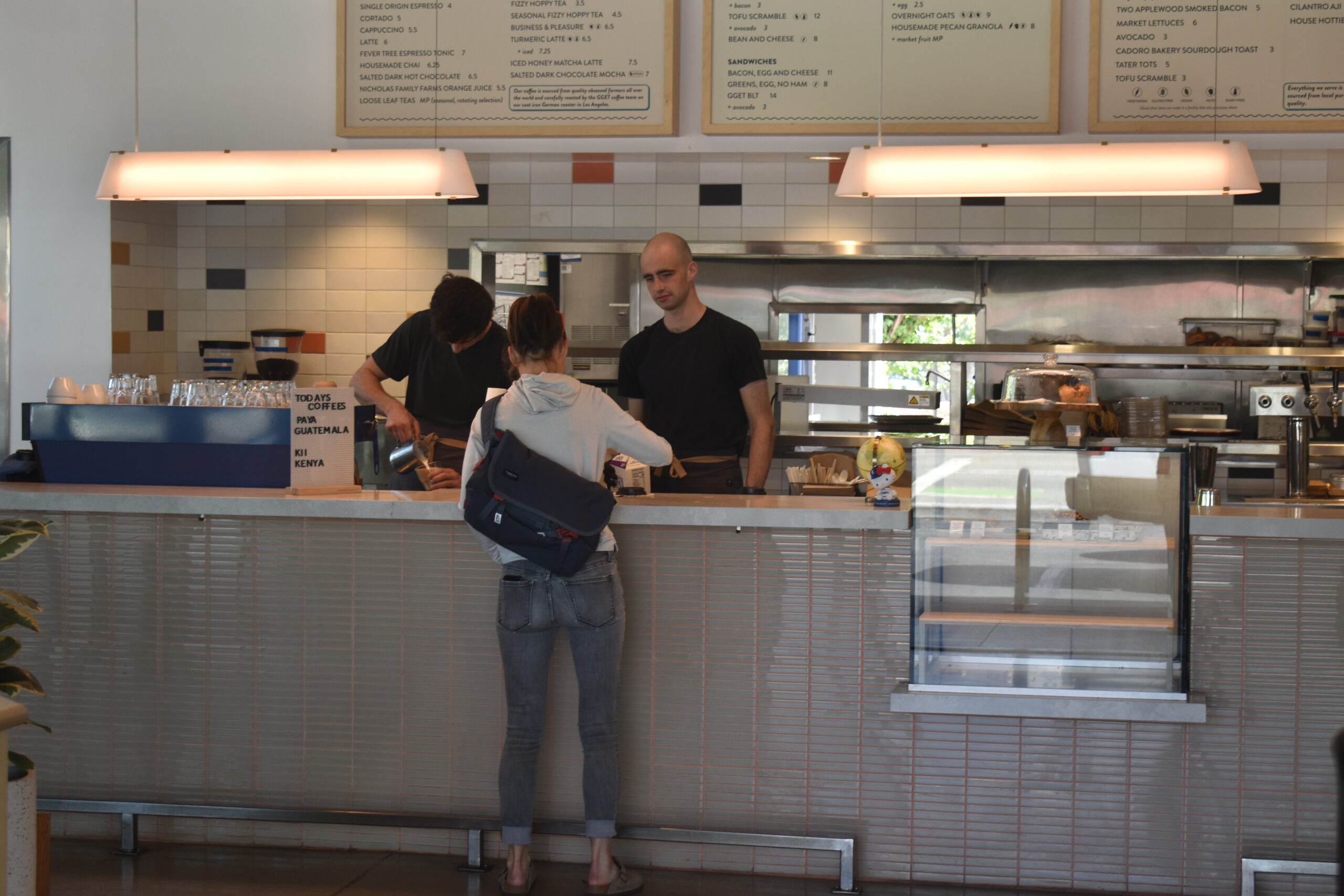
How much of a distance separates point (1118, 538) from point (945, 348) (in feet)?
8.12

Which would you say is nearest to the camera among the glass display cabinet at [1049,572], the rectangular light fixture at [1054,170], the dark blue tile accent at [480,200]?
the glass display cabinet at [1049,572]

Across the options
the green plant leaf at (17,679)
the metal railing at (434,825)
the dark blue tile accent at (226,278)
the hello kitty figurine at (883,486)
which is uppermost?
the dark blue tile accent at (226,278)

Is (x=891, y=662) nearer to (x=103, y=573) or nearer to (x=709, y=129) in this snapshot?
(x=103, y=573)

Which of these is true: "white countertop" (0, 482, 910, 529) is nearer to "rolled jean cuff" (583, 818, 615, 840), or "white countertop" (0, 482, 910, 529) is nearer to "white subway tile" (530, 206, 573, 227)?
"rolled jean cuff" (583, 818, 615, 840)

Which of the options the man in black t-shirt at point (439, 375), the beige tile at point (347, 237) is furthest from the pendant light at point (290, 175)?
the beige tile at point (347, 237)

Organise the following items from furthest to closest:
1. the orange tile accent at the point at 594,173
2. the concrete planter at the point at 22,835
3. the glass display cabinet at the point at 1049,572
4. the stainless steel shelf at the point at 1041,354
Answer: the orange tile accent at the point at 594,173, the stainless steel shelf at the point at 1041,354, the glass display cabinet at the point at 1049,572, the concrete planter at the point at 22,835

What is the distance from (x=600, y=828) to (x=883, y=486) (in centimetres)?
111

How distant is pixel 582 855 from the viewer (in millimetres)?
3352

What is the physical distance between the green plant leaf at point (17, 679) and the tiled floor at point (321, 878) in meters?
0.66

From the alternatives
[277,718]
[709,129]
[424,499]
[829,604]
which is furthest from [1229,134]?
[277,718]

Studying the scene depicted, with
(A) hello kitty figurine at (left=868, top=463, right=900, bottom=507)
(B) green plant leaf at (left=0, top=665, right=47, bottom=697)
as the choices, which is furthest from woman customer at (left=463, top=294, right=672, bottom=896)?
(B) green plant leaf at (left=0, top=665, right=47, bottom=697)

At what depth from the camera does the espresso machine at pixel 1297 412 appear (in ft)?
16.3

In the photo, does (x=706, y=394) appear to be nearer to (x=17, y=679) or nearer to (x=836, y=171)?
(x=836, y=171)

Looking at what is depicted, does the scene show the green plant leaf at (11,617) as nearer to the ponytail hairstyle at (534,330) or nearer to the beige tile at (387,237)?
the ponytail hairstyle at (534,330)
